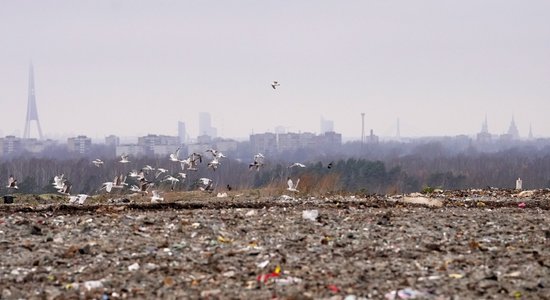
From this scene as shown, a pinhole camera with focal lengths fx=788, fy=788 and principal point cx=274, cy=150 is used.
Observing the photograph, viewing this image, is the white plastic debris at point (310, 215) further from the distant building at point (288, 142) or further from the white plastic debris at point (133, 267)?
the distant building at point (288, 142)

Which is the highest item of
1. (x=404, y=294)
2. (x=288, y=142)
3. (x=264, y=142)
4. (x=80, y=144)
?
(x=404, y=294)

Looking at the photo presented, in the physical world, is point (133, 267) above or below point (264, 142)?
above

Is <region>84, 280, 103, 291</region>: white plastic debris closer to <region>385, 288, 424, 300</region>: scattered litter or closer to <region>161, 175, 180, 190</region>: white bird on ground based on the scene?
<region>385, 288, 424, 300</region>: scattered litter

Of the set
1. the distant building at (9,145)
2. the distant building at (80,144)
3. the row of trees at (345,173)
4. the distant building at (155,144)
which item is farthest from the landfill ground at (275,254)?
the distant building at (9,145)

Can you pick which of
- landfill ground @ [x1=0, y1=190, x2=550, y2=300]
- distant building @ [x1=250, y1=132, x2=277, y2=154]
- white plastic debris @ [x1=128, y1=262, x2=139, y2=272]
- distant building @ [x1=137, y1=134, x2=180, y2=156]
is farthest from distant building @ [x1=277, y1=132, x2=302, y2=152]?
white plastic debris @ [x1=128, y1=262, x2=139, y2=272]

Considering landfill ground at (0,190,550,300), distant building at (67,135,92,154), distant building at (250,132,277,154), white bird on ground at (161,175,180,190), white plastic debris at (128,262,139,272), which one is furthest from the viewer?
distant building at (250,132,277,154)

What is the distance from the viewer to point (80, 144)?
16162 centimetres

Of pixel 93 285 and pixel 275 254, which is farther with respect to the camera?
pixel 275 254

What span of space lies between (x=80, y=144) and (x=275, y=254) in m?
157

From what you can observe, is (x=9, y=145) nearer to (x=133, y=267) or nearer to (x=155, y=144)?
(x=155, y=144)

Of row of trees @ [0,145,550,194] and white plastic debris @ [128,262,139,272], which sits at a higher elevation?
white plastic debris @ [128,262,139,272]

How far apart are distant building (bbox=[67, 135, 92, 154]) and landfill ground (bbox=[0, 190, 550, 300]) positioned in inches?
5855

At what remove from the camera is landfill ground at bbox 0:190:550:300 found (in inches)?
309

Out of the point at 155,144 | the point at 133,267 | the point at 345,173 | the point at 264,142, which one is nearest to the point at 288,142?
the point at 264,142
